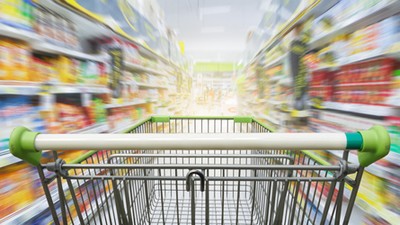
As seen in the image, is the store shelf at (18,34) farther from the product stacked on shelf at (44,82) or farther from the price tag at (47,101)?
the price tag at (47,101)

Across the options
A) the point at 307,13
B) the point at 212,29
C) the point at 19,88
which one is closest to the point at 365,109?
the point at 307,13

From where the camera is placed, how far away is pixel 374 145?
0.49 meters

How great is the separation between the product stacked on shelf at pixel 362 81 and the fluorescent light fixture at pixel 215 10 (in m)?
2.95

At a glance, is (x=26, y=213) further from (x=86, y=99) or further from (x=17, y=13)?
(x=17, y=13)

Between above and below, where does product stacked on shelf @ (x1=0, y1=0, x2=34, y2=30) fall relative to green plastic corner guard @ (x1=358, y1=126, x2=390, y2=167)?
above

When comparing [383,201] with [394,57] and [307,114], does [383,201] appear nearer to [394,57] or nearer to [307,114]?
[394,57]

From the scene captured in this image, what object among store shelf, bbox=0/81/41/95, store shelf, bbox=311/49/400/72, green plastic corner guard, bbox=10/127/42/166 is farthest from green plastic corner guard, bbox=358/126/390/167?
store shelf, bbox=0/81/41/95

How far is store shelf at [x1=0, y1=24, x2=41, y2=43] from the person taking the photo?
0.67 metres

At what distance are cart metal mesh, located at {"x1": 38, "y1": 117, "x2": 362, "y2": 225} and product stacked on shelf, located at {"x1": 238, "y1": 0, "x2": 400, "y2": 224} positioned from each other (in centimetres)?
11

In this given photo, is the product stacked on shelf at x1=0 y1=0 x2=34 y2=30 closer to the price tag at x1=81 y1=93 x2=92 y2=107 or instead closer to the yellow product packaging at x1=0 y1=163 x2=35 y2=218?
the price tag at x1=81 y1=93 x2=92 y2=107

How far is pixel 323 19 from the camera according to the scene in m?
1.02

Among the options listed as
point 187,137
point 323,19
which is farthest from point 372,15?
point 187,137

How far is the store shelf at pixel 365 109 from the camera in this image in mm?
654

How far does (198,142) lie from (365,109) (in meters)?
0.76
